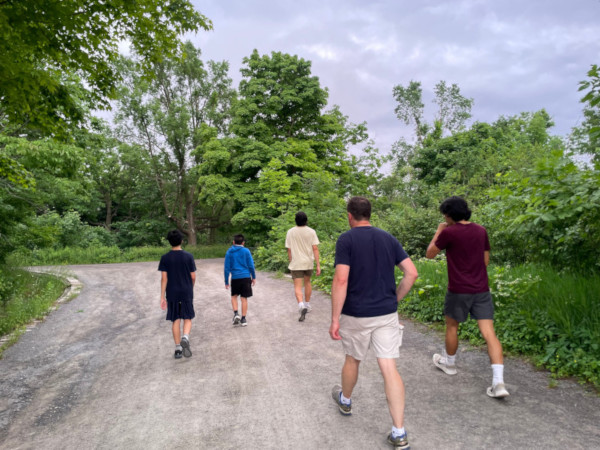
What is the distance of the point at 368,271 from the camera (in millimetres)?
2979

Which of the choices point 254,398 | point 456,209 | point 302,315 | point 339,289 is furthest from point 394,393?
point 302,315

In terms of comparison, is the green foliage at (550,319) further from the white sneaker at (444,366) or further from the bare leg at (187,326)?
the bare leg at (187,326)

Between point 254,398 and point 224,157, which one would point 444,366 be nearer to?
point 254,398

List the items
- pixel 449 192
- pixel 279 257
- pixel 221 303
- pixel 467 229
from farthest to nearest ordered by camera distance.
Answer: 1. pixel 449 192
2. pixel 279 257
3. pixel 221 303
4. pixel 467 229

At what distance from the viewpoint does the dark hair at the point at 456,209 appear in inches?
148

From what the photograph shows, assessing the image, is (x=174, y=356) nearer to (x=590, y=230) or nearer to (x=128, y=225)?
(x=590, y=230)

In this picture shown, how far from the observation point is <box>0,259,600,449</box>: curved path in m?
2.98

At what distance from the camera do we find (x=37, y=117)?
5902mm

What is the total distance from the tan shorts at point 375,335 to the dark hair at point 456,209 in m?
1.39

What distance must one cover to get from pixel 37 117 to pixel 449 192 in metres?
16.5

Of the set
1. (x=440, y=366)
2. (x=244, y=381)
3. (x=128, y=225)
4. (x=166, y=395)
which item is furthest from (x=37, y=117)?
(x=128, y=225)

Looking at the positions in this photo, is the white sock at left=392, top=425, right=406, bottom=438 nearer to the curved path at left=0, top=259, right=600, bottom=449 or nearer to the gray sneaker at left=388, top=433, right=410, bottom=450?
the gray sneaker at left=388, top=433, right=410, bottom=450

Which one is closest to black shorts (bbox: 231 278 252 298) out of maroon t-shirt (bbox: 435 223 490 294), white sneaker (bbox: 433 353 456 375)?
white sneaker (bbox: 433 353 456 375)

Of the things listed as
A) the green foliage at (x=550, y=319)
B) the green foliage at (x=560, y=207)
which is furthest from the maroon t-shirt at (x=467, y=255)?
the green foliage at (x=550, y=319)
